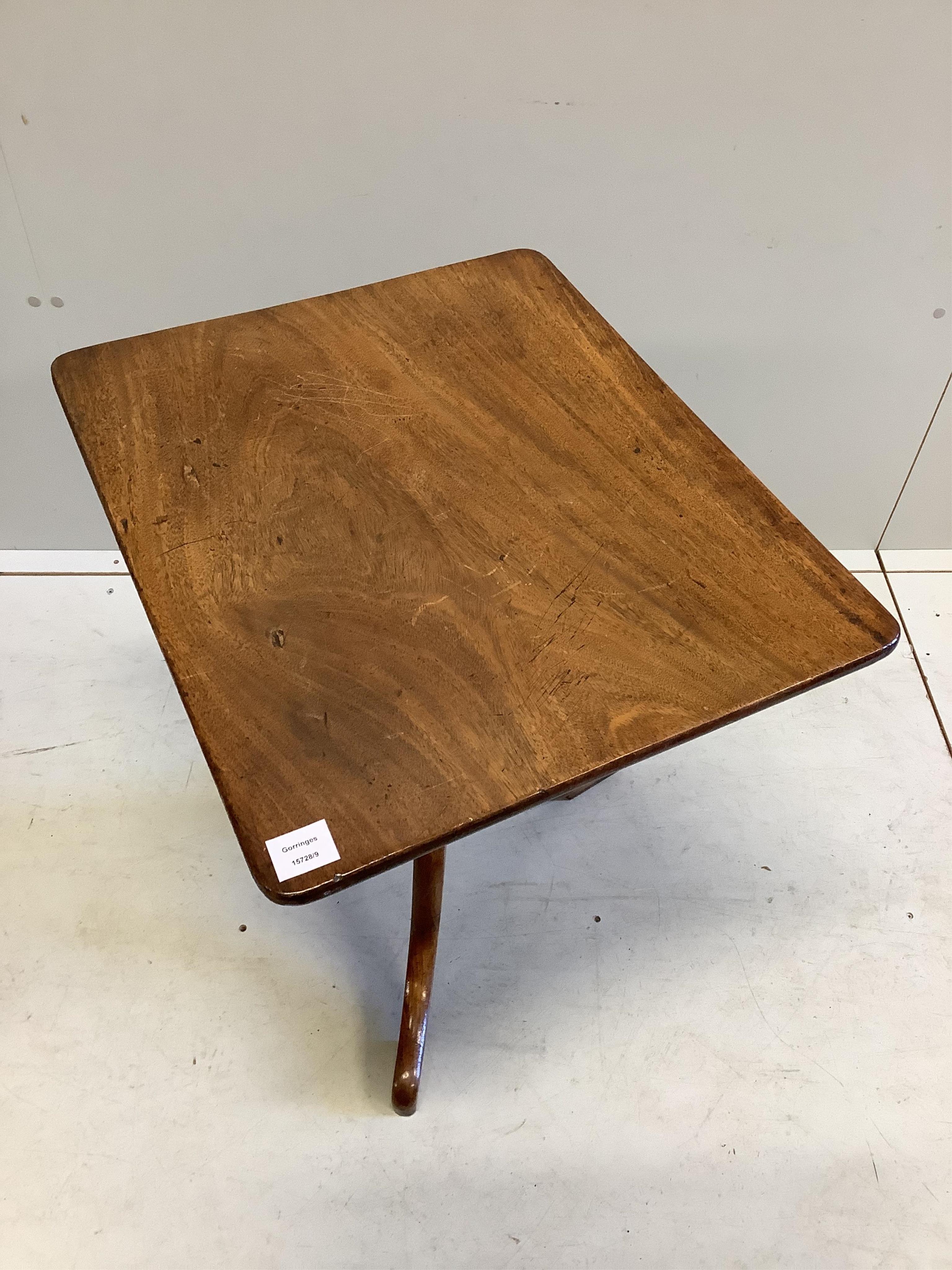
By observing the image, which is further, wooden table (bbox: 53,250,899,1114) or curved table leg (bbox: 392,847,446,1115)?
curved table leg (bbox: 392,847,446,1115)

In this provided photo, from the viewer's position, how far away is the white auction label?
0.67m

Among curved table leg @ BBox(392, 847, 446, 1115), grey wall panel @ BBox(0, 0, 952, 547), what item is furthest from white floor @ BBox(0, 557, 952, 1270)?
grey wall panel @ BBox(0, 0, 952, 547)

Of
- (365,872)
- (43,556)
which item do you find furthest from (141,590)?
(43,556)

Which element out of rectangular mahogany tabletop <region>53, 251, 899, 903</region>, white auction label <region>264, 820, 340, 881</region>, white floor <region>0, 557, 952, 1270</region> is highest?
rectangular mahogany tabletop <region>53, 251, 899, 903</region>

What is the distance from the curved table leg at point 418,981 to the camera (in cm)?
112

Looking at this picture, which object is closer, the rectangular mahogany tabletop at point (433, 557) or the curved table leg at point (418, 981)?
the rectangular mahogany tabletop at point (433, 557)

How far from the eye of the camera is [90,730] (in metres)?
1.46

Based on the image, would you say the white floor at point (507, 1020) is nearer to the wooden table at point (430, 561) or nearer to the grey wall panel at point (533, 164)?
the wooden table at point (430, 561)

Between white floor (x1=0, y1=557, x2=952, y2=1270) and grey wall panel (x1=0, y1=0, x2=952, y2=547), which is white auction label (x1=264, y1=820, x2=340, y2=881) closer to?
white floor (x1=0, y1=557, x2=952, y2=1270)

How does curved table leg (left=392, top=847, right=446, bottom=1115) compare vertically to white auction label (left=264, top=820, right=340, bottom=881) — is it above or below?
Answer: below

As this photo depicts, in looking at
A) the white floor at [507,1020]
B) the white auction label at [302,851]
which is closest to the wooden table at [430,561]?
the white auction label at [302,851]

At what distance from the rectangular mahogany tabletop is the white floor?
23.4 inches

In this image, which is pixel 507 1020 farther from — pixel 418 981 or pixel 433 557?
pixel 433 557

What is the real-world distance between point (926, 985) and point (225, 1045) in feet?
2.71
